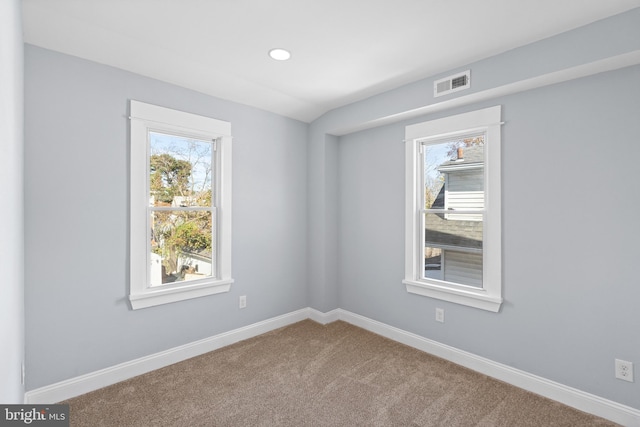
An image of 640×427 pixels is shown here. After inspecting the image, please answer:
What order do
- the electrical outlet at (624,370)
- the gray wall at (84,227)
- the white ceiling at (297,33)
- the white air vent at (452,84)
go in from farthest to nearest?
the white air vent at (452,84) → the gray wall at (84,227) → the electrical outlet at (624,370) → the white ceiling at (297,33)

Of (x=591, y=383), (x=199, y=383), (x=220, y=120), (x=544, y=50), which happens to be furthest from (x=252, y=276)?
(x=544, y=50)

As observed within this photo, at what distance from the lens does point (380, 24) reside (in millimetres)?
2084

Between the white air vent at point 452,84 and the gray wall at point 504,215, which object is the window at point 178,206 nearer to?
the gray wall at point 504,215

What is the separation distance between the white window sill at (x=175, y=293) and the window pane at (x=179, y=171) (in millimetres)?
754

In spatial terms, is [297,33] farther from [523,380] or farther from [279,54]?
[523,380]

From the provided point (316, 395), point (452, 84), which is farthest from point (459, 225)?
point (316, 395)

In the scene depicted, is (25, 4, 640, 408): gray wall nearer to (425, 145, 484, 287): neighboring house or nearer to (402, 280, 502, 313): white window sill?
(402, 280, 502, 313): white window sill

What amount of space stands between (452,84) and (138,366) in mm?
3472

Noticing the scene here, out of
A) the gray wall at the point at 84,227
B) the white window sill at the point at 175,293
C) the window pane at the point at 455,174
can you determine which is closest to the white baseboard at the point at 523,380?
the window pane at the point at 455,174

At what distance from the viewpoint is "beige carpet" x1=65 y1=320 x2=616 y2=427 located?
2.10 meters

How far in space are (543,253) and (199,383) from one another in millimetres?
2827

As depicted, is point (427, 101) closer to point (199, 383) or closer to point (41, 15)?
point (41, 15)

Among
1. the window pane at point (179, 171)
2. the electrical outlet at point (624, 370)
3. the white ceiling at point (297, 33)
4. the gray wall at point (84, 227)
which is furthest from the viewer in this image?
the window pane at point (179, 171)

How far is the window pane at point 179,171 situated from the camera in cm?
280
